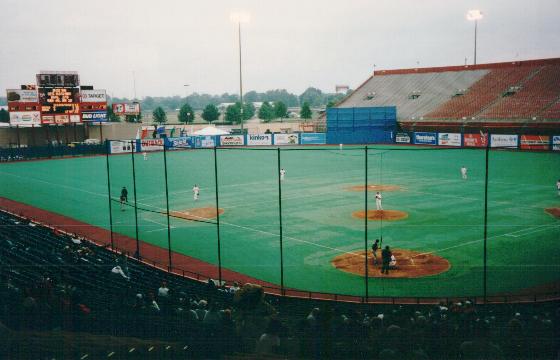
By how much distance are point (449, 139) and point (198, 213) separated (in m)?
43.0

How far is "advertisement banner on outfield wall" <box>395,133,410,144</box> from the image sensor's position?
70.2 meters

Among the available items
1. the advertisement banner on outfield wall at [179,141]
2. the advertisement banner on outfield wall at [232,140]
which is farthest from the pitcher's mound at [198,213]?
the advertisement banner on outfield wall at [232,140]

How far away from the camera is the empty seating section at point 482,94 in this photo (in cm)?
6919

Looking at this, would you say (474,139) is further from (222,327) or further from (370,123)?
(222,327)

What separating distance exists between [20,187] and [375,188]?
27.3 meters

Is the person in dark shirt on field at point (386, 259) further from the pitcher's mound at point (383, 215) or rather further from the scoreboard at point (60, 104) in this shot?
the scoreboard at point (60, 104)

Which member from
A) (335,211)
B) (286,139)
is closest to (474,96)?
(286,139)

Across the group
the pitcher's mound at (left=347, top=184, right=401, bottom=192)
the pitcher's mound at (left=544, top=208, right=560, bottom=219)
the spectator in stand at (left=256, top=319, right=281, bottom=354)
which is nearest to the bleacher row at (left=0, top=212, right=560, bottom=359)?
the spectator in stand at (left=256, top=319, right=281, bottom=354)

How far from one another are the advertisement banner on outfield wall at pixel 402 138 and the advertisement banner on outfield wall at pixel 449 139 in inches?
218

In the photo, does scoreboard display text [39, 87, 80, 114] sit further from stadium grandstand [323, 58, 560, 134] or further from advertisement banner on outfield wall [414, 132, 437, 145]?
stadium grandstand [323, 58, 560, 134]

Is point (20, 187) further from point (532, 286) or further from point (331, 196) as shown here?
point (532, 286)

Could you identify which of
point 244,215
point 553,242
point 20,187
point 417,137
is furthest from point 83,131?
point 553,242

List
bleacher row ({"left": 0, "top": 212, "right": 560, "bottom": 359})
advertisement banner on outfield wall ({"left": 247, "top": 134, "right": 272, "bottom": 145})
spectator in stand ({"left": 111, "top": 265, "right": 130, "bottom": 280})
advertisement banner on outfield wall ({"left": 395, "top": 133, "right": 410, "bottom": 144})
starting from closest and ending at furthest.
→ 1. bleacher row ({"left": 0, "top": 212, "right": 560, "bottom": 359})
2. spectator in stand ({"left": 111, "top": 265, "right": 130, "bottom": 280})
3. advertisement banner on outfield wall ({"left": 395, "top": 133, "right": 410, "bottom": 144})
4. advertisement banner on outfield wall ({"left": 247, "top": 134, "right": 272, "bottom": 145})

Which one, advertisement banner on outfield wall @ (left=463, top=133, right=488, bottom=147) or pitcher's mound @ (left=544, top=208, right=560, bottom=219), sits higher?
A: advertisement banner on outfield wall @ (left=463, top=133, right=488, bottom=147)
